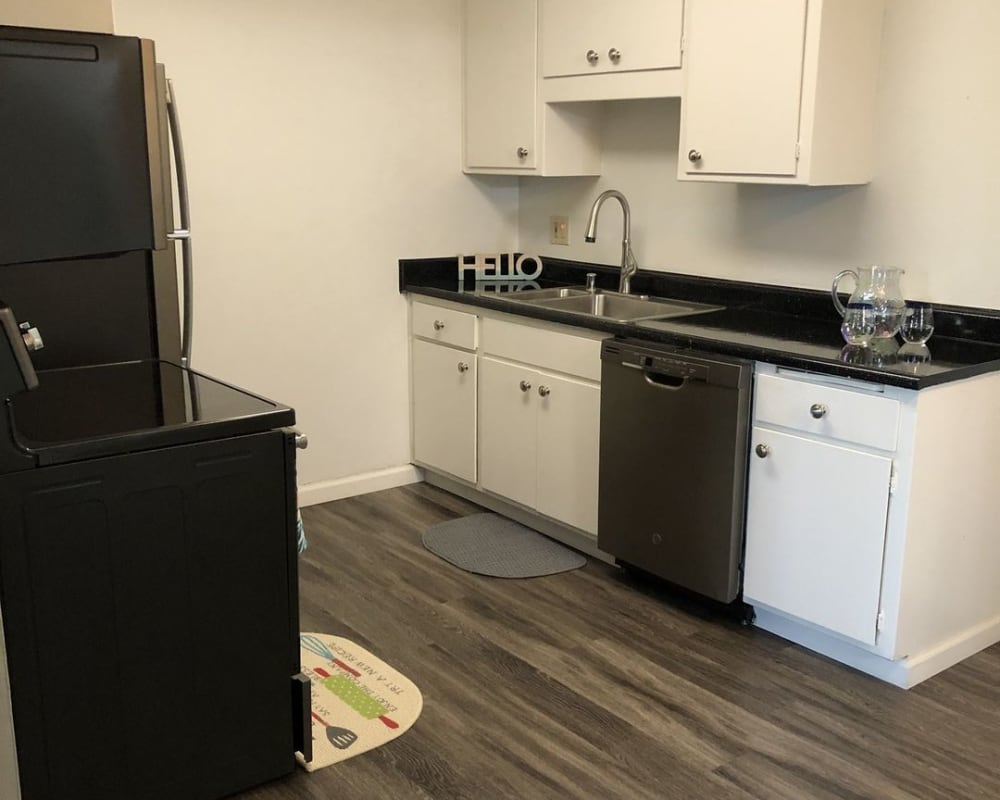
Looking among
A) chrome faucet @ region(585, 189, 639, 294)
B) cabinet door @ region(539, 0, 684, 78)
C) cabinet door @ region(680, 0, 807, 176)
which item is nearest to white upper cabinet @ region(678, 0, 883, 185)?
cabinet door @ region(680, 0, 807, 176)

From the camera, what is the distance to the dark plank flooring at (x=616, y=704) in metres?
2.30

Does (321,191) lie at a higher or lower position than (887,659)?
higher

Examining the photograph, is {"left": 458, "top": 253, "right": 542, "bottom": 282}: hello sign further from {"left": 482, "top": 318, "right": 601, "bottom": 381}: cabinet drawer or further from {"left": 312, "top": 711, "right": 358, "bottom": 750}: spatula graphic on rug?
{"left": 312, "top": 711, "right": 358, "bottom": 750}: spatula graphic on rug

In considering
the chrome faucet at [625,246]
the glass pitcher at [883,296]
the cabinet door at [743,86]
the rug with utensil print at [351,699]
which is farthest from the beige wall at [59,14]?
the glass pitcher at [883,296]

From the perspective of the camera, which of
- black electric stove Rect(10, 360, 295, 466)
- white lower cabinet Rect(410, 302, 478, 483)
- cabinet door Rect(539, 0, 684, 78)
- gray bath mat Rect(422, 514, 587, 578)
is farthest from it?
white lower cabinet Rect(410, 302, 478, 483)

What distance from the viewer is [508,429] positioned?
378cm

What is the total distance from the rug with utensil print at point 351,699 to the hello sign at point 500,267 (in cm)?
181

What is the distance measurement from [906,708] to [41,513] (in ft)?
6.86

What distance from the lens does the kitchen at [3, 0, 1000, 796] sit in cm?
297

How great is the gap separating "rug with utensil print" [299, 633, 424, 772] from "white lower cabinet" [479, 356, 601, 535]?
0.97 meters

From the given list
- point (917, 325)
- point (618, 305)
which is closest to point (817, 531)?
point (917, 325)

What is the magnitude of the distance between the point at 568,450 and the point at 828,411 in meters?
1.06

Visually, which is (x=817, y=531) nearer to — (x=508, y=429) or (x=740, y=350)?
(x=740, y=350)

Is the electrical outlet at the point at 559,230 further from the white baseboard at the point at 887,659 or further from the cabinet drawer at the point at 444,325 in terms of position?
the white baseboard at the point at 887,659
